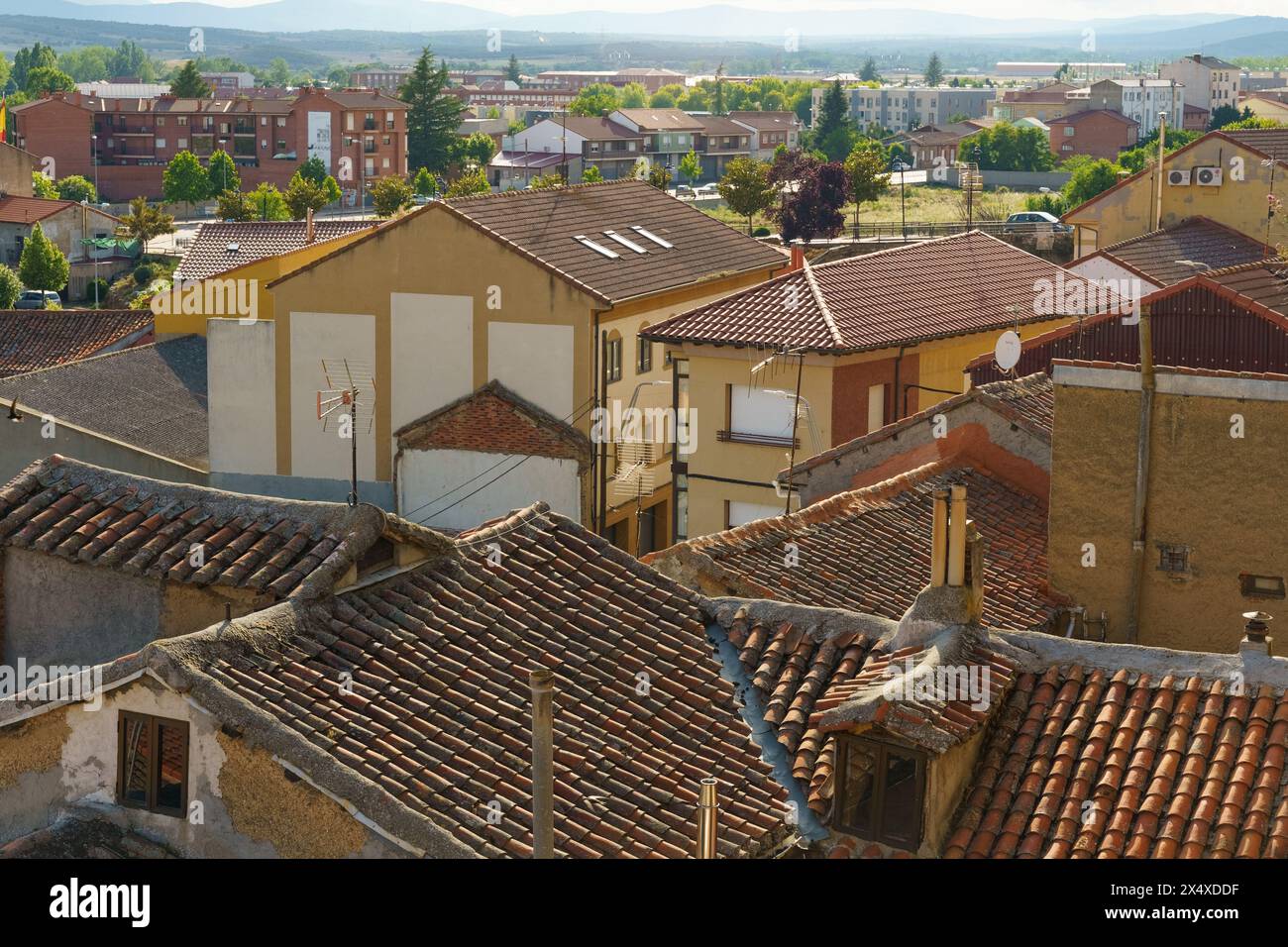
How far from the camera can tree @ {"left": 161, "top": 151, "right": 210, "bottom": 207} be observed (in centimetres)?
11425

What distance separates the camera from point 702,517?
2695 centimetres

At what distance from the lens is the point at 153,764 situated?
8.51 meters

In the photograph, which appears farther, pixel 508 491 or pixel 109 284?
pixel 109 284

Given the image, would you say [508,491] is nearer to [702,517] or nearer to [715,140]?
[702,517]

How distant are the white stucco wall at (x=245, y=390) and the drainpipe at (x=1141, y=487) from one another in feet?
68.1

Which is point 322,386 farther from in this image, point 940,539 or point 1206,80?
point 1206,80

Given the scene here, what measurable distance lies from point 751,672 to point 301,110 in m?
120

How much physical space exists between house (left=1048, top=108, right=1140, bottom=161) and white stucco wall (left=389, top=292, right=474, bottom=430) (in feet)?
376

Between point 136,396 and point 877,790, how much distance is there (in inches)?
1123

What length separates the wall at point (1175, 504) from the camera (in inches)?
537

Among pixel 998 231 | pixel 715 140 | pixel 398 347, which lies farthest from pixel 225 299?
pixel 715 140

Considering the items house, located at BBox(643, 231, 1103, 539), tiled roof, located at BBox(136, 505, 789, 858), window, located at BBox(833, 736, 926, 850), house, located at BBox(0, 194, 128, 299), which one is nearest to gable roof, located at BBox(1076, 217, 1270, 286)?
house, located at BBox(643, 231, 1103, 539)

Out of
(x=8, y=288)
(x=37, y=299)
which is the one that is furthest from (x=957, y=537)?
(x=37, y=299)

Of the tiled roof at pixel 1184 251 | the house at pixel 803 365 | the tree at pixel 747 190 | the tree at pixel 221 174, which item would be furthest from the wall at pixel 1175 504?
the tree at pixel 221 174
